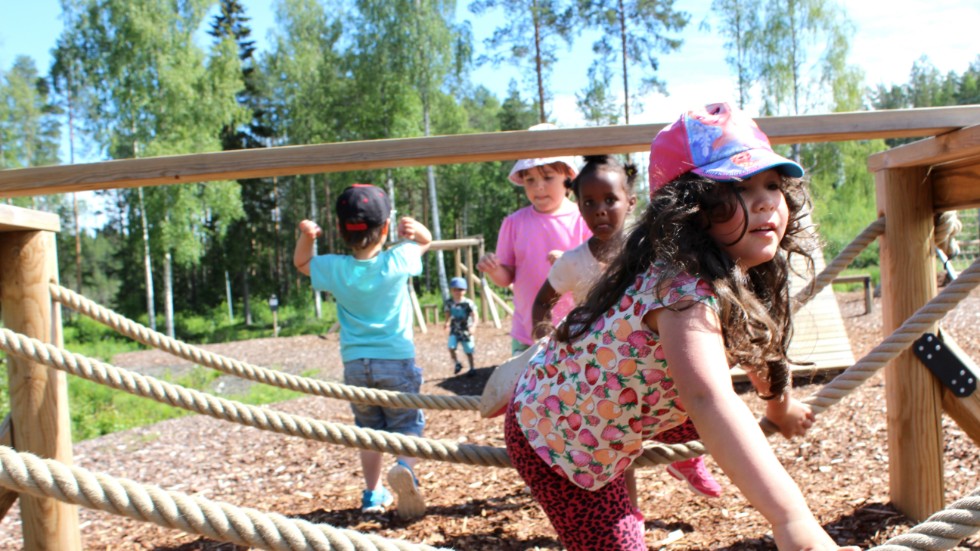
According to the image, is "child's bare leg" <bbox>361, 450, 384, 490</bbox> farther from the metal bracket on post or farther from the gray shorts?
the metal bracket on post

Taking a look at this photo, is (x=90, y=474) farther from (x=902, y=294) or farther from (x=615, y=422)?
(x=902, y=294)

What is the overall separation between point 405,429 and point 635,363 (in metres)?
2.33

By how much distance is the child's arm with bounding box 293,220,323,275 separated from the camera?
3607mm

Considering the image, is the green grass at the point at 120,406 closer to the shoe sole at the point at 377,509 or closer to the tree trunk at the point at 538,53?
the shoe sole at the point at 377,509

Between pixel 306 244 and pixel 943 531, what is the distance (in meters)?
3.01

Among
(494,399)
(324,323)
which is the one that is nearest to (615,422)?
(494,399)

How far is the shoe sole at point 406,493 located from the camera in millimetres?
3535

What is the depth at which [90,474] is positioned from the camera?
1.46 m

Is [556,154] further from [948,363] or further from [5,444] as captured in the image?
[5,444]

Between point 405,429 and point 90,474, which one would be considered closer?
point 90,474

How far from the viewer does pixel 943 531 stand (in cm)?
130

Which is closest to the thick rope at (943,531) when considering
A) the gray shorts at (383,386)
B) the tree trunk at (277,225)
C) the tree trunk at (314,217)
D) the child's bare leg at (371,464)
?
the gray shorts at (383,386)

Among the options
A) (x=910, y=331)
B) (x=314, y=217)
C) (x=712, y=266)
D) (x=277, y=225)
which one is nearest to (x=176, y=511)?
(x=712, y=266)

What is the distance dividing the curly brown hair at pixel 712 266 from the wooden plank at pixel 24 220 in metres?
2.02
